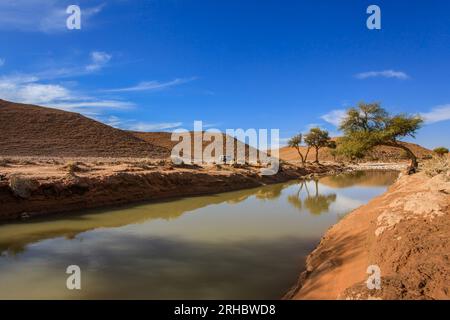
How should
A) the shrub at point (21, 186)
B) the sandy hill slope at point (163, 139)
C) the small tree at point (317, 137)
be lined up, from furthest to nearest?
the sandy hill slope at point (163, 139)
the small tree at point (317, 137)
the shrub at point (21, 186)

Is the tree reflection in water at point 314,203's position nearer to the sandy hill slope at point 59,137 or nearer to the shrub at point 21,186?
the shrub at point 21,186

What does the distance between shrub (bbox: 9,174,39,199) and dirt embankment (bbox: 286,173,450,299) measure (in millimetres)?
11670

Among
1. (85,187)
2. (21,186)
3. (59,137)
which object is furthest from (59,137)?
(21,186)

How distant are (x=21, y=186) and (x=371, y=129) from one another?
62.4 feet

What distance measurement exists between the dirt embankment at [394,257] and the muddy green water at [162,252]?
96cm

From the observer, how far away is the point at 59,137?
155ft

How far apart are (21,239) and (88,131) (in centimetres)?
4637

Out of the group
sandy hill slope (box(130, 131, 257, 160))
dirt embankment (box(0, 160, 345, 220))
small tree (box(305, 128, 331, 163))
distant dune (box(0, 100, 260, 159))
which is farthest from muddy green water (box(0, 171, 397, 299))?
sandy hill slope (box(130, 131, 257, 160))

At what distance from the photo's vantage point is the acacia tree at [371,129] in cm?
1933

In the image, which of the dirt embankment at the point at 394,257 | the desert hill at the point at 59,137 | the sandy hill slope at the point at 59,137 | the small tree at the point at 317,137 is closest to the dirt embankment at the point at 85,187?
the dirt embankment at the point at 394,257

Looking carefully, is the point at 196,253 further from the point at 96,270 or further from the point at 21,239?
the point at 21,239
